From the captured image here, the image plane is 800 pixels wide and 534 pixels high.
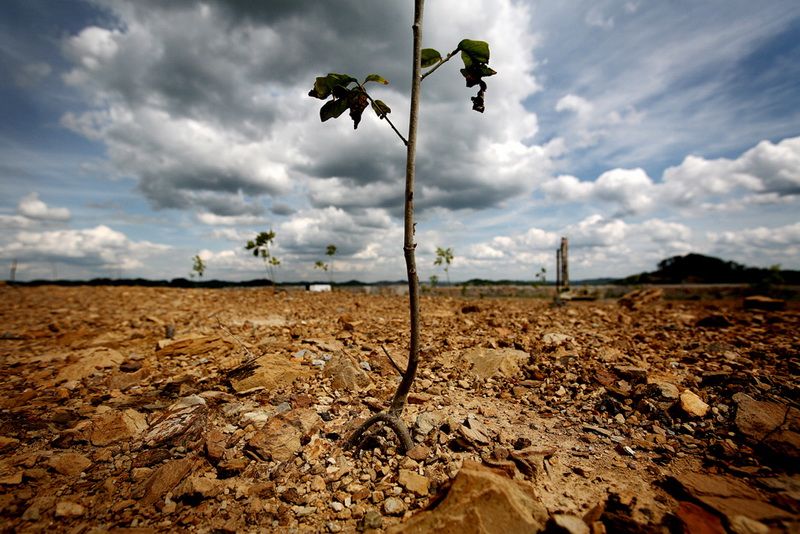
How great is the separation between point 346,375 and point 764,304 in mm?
11918

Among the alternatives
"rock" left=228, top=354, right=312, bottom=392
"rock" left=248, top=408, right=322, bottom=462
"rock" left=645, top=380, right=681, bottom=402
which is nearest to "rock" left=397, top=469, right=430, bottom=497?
"rock" left=248, top=408, right=322, bottom=462

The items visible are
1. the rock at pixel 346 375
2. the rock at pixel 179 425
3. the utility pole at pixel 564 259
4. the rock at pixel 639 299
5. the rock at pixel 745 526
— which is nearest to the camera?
the rock at pixel 745 526

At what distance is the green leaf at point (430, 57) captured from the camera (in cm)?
240

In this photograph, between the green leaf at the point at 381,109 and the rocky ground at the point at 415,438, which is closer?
the rocky ground at the point at 415,438

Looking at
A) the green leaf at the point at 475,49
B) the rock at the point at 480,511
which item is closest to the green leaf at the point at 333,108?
the green leaf at the point at 475,49

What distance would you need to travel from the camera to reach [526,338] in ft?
18.2

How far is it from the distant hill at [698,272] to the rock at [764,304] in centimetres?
3453

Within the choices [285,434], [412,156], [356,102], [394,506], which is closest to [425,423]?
[394,506]

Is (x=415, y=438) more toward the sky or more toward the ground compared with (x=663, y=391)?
more toward the ground

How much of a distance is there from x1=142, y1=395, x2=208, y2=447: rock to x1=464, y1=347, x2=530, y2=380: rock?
3132 mm

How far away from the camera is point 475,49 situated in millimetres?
2264

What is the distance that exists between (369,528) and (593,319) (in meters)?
7.49

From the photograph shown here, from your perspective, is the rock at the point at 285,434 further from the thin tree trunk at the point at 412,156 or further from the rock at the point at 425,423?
the thin tree trunk at the point at 412,156

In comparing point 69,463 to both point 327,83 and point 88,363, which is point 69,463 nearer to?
point 88,363
